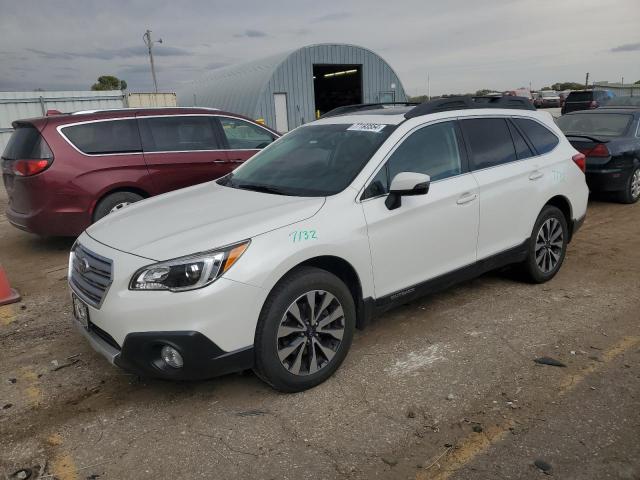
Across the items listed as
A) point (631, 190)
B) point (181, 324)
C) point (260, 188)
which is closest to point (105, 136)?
point (260, 188)

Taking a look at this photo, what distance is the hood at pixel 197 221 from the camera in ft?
9.76

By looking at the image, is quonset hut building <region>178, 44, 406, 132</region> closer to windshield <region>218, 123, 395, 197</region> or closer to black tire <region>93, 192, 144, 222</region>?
black tire <region>93, 192, 144, 222</region>

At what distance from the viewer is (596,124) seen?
8.99 meters

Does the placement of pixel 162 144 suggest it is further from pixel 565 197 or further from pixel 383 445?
pixel 383 445

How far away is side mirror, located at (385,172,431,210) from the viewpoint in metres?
3.42

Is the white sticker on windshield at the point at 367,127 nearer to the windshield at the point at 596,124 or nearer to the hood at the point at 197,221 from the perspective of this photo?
the hood at the point at 197,221

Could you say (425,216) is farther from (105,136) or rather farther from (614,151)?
(614,151)

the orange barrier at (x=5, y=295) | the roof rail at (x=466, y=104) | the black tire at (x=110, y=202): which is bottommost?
the orange barrier at (x=5, y=295)

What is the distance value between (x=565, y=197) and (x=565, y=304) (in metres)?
1.06

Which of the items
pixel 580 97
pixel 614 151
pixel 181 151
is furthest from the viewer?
pixel 580 97

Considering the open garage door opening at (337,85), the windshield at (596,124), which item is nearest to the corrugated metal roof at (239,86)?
the open garage door opening at (337,85)

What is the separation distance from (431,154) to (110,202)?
164 inches

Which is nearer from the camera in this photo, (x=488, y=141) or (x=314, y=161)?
(x=314, y=161)

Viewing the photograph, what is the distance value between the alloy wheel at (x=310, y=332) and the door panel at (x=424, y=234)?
424mm
